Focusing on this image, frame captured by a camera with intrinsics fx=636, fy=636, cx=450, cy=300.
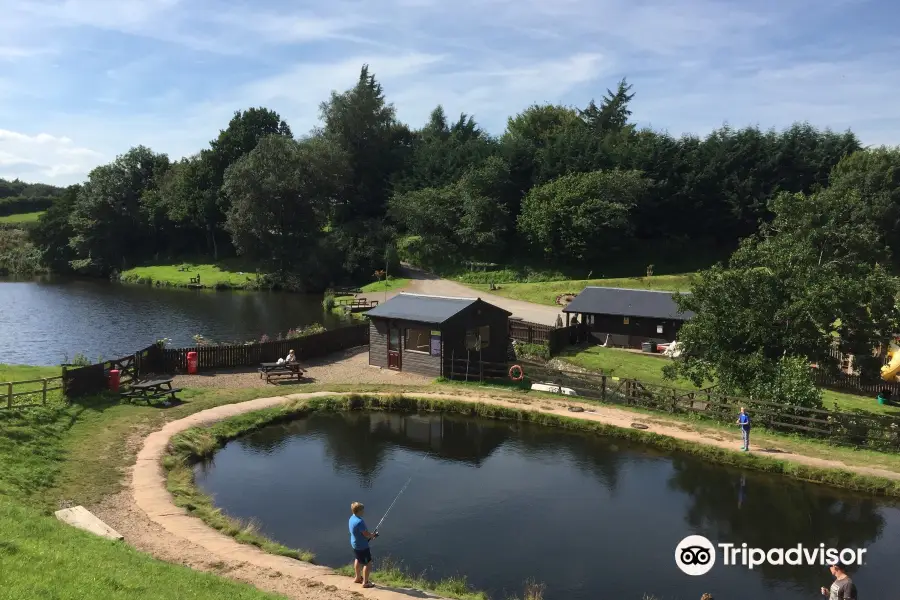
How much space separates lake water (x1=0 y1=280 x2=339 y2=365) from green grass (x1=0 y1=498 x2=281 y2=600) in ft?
93.1

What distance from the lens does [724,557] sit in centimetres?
1520

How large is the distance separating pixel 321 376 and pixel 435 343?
19.7ft

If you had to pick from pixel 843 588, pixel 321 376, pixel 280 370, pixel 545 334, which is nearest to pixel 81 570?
pixel 843 588

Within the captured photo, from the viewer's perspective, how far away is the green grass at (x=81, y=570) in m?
9.05

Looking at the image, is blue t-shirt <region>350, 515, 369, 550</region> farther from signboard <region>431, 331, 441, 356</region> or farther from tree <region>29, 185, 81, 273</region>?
tree <region>29, 185, 81, 273</region>

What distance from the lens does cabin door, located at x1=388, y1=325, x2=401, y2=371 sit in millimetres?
33344

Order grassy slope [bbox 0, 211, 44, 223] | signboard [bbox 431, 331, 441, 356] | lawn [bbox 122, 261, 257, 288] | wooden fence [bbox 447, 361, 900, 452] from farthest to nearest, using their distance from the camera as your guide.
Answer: grassy slope [bbox 0, 211, 44, 223]
lawn [bbox 122, 261, 257, 288]
signboard [bbox 431, 331, 441, 356]
wooden fence [bbox 447, 361, 900, 452]

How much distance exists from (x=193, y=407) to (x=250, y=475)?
6375 millimetres

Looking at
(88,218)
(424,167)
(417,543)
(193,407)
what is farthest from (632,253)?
(88,218)

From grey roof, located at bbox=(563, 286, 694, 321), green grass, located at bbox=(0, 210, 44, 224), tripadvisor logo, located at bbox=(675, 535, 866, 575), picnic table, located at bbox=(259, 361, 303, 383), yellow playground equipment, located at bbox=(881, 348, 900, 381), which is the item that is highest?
green grass, located at bbox=(0, 210, 44, 224)

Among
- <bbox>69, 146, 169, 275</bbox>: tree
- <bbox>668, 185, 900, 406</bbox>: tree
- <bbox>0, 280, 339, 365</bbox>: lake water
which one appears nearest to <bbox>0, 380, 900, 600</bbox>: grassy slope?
<bbox>668, 185, 900, 406</bbox>: tree

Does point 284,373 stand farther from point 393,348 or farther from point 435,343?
point 435,343

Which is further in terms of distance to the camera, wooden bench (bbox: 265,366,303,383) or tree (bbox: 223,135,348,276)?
tree (bbox: 223,135,348,276)

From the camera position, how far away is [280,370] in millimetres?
30703
